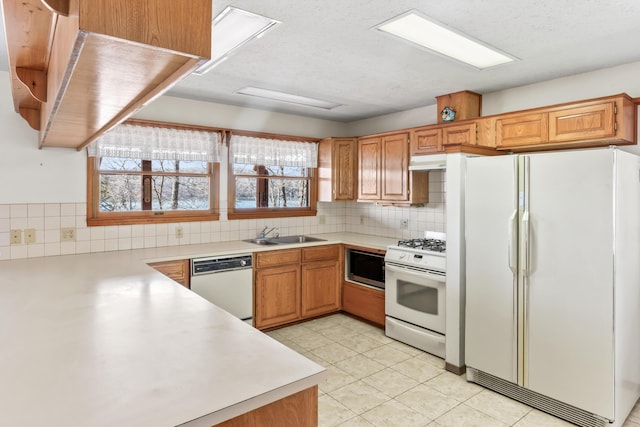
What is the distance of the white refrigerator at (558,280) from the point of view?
7.39ft

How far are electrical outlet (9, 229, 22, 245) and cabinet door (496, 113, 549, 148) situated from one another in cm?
403

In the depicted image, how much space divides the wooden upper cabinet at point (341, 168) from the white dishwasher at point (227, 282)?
4.86ft

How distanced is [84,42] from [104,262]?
249 cm

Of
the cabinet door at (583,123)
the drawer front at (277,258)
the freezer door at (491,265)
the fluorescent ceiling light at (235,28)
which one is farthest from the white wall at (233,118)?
the cabinet door at (583,123)

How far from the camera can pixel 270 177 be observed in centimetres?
452

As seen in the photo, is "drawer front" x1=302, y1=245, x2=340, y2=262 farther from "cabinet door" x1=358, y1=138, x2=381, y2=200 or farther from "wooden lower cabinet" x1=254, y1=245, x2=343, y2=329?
"cabinet door" x1=358, y1=138, x2=381, y2=200

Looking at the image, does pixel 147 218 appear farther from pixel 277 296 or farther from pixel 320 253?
pixel 320 253

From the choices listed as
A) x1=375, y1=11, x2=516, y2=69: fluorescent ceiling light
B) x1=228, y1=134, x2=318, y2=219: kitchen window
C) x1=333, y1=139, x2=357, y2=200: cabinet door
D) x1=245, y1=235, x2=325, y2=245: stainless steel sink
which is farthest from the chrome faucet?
x1=375, y1=11, x2=516, y2=69: fluorescent ceiling light

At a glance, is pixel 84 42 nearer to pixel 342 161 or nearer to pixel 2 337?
pixel 2 337

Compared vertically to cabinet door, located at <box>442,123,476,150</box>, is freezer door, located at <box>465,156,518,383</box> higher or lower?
lower

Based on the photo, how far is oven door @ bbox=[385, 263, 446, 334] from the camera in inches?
128

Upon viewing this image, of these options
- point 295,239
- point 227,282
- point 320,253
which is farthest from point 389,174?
point 227,282

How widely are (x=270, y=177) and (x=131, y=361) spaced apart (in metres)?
3.45

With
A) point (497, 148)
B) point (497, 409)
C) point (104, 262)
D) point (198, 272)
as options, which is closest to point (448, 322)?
point (497, 409)
